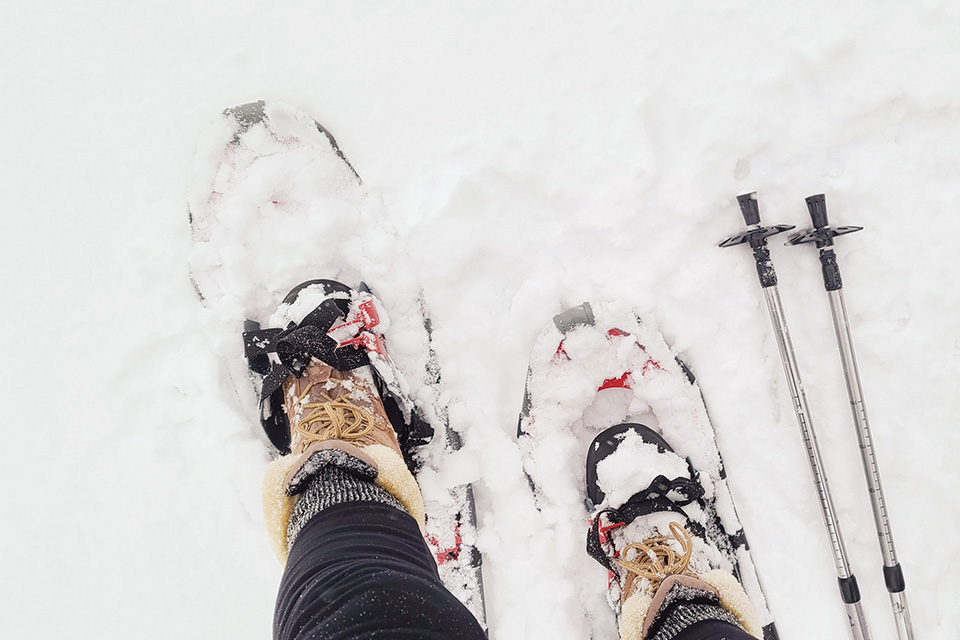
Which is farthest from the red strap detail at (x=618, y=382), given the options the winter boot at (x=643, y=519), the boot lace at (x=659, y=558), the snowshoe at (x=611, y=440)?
the boot lace at (x=659, y=558)

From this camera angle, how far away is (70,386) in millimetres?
1780

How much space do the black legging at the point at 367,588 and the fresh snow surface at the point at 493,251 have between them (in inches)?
21.2

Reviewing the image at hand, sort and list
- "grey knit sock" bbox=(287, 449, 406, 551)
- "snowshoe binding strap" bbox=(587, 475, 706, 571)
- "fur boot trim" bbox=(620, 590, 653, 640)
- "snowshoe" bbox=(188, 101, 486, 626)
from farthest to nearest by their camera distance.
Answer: "snowshoe" bbox=(188, 101, 486, 626), "snowshoe binding strap" bbox=(587, 475, 706, 571), "fur boot trim" bbox=(620, 590, 653, 640), "grey knit sock" bbox=(287, 449, 406, 551)

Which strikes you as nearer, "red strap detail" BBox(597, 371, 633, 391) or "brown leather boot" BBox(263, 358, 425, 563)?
"brown leather boot" BBox(263, 358, 425, 563)

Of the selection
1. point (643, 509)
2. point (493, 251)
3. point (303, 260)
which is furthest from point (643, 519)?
point (303, 260)

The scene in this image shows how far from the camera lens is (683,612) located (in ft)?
4.24

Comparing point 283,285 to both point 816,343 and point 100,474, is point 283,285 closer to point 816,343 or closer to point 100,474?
point 100,474

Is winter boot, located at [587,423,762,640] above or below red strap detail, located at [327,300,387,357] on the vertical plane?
below

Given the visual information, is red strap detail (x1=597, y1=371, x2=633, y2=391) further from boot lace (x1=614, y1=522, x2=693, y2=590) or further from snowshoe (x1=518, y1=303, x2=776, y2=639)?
boot lace (x1=614, y1=522, x2=693, y2=590)

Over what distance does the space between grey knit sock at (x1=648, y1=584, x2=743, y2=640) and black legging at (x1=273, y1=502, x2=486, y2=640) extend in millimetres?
503

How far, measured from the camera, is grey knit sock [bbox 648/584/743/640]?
1.26m

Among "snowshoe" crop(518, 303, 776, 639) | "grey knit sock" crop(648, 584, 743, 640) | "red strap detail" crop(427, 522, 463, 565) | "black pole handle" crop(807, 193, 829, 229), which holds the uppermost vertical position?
"black pole handle" crop(807, 193, 829, 229)

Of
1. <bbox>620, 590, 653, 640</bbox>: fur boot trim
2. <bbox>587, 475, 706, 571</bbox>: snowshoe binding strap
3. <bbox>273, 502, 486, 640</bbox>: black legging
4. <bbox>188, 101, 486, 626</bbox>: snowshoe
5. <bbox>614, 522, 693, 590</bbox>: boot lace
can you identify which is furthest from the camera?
<bbox>188, 101, 486, 626</bbox>: snowshoe

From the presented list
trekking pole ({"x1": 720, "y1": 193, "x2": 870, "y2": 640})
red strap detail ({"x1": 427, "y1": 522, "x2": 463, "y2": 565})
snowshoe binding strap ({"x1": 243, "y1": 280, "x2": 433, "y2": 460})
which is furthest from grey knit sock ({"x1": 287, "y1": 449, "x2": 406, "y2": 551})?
trekking pole ({"x1": 720, "y1": 193, "x2": 870, "y2": 640})
